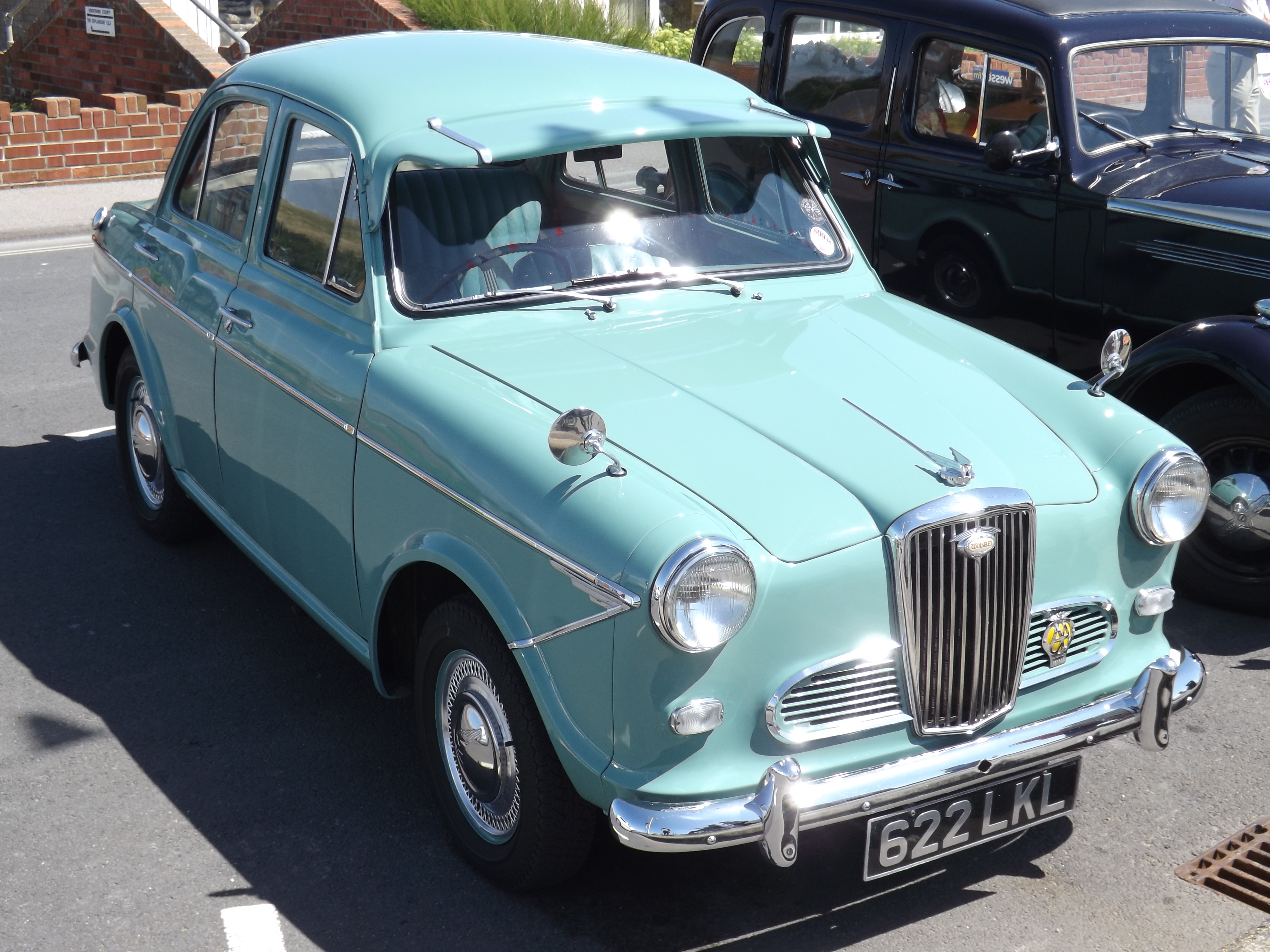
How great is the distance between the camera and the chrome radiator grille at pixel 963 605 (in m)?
2.97

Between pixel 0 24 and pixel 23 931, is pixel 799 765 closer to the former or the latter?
pixel 23 931

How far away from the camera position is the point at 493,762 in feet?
10.8

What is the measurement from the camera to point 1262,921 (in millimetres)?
3352

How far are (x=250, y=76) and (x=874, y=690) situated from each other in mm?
3042

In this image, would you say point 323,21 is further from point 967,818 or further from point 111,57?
point 967,818

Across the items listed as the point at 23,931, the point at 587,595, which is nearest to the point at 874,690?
the point at 587,595

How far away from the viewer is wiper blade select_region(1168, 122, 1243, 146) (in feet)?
19.4

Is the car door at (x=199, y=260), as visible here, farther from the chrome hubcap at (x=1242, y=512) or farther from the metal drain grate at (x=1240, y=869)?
the chrome hubcap at (x=1242, y=512)

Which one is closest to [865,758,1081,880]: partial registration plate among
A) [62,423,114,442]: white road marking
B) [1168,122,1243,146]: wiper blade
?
[1168,122,1243,146]: wiper blade

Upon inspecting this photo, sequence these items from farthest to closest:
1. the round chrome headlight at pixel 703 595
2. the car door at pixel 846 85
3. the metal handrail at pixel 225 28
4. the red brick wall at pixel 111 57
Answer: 1. the red brick wall at pixel 111 57
2. the metal handrail at pixel 225 28
3. the car door at pixel 846 85
4. the round chrome headlight at pixel 703 595

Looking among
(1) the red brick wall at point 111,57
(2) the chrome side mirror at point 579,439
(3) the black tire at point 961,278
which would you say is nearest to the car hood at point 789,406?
(2) the chrome side mirror at point 579,439

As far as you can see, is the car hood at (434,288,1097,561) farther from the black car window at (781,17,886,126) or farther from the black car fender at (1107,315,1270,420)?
the black car window at (781,17,886,126)

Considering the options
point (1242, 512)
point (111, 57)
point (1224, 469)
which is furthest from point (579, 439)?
point (111, 57)

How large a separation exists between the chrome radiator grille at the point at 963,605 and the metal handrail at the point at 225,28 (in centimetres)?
1262
